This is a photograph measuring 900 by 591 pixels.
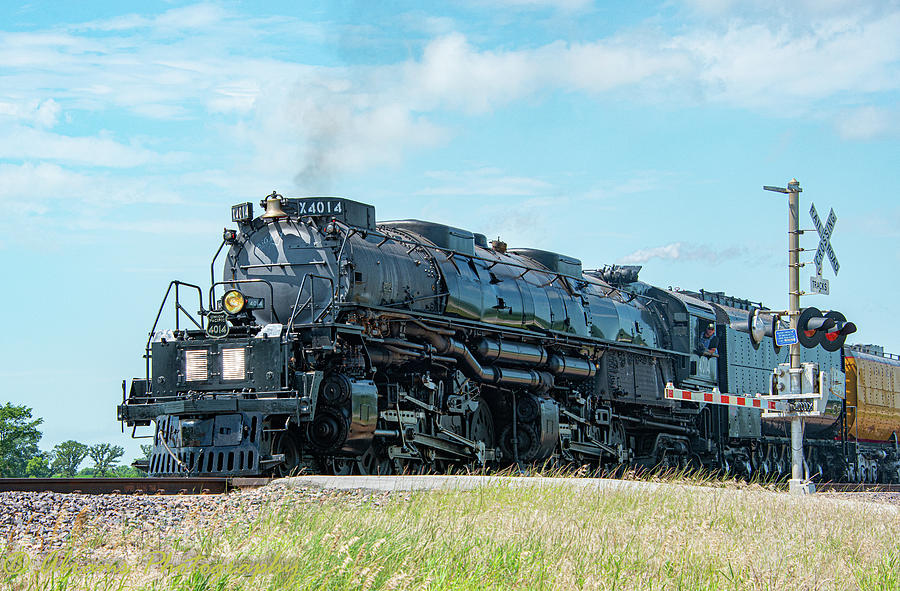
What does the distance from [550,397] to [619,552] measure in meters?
11.8

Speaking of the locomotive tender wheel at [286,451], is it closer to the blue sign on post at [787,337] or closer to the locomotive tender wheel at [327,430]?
the locomotive tender wheel at [327,430]

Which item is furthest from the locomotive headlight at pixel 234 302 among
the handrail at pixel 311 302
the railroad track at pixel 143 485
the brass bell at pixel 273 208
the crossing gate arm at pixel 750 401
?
the crossing gate arm at pixel 750 401

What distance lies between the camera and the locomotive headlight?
15766mm

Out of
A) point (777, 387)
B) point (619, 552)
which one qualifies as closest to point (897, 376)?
point (777, 387)

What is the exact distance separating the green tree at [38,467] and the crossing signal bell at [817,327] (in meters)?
32.5

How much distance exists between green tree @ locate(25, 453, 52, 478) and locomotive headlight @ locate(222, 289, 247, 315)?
2815 cm

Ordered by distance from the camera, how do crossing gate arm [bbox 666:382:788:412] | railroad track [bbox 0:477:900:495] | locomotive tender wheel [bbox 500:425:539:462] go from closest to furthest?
railroad track [bbox 0:477:900:495] → crossing gate arm [bbox 666:382:788:412] → locomotive tender wheel [bbox 500:425:539:462]

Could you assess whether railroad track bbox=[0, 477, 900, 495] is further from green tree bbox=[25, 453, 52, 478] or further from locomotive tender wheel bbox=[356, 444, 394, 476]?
green tree bbox=[25, 453, 52, 478]

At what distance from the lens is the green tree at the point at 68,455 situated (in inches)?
1747

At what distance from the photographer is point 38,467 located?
4138 centimetres

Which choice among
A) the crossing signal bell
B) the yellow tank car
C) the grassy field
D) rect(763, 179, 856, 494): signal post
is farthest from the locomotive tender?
the yellow tank car

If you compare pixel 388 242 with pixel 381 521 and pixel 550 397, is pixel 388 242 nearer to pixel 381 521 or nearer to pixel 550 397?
pixel 550 397

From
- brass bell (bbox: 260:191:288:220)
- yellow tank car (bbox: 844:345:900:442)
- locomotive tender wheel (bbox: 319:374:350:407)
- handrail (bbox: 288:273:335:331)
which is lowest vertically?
yellow tank car (bbox: 844:345:900:442)

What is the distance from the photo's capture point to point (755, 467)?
82.7 feet
